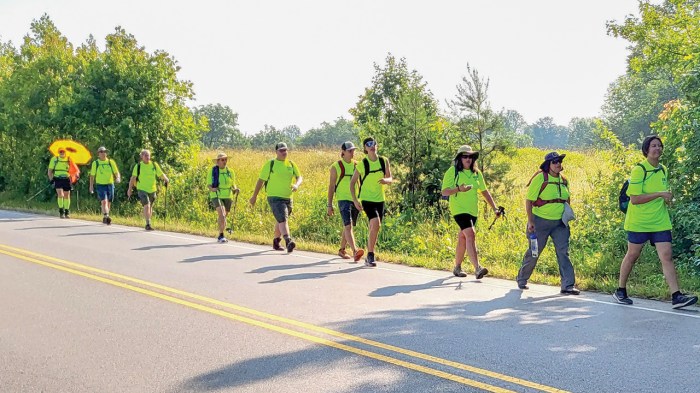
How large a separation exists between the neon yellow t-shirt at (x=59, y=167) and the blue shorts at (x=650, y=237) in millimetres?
15968

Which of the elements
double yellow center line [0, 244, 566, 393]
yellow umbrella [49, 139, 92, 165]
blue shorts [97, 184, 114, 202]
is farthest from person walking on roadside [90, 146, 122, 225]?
double yellow center line [0, 244, 566, 393]

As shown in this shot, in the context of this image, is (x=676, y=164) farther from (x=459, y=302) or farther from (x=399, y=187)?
(x=399, y=187)

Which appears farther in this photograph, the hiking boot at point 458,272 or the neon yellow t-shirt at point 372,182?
the neon yellow t-shirt at point 372,182

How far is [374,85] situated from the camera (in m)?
34.6

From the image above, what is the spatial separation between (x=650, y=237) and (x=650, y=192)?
0.52m

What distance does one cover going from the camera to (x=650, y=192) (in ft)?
22.9

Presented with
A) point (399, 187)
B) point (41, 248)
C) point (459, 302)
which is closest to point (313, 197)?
point (399, 187)

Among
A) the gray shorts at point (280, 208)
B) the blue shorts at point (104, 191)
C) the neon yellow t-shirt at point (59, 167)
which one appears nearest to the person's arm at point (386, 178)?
the gray shorts at point (280, 208)

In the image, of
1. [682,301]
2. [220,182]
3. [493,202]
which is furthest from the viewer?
[220,182]

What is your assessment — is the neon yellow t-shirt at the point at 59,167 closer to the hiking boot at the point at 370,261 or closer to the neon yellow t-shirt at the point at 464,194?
the hiking boot at the point at 370,261

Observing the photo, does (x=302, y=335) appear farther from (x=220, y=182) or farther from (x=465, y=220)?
(x=220, y=182)

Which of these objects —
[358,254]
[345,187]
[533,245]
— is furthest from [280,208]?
[533,245]

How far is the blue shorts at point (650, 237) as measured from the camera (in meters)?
7.01

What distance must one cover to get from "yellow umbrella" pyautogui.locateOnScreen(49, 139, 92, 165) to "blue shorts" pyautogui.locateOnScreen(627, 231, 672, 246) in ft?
63.2
